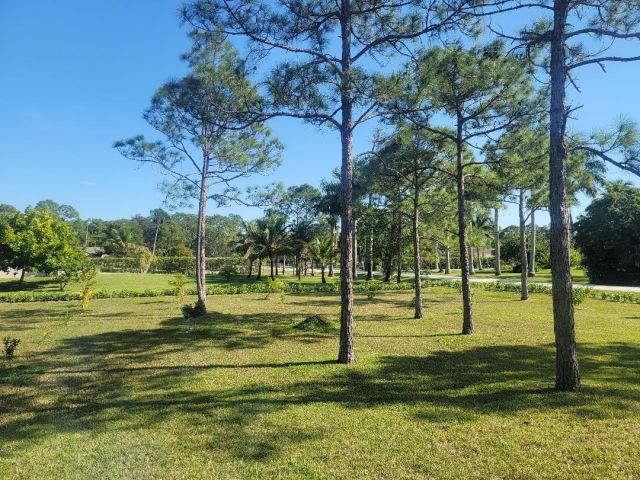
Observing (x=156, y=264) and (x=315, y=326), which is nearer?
(x=315, y=326)

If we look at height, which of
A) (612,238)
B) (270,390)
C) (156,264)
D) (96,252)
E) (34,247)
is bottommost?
(270,390)

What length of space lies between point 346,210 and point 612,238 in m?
27.8

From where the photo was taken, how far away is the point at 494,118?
1097 centimetres

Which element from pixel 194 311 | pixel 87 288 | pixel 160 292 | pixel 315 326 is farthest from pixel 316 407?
pixel 160 292

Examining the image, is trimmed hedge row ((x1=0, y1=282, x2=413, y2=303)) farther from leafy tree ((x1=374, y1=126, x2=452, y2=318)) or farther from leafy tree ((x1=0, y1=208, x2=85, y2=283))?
leafy tree ((x1=374, y1=126, x2=452, y2=318))

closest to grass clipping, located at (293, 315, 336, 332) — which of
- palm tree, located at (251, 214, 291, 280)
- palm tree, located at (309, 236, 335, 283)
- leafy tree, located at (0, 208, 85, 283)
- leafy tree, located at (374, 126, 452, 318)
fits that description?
leafy tree, located at (374, 126, 452, 318)

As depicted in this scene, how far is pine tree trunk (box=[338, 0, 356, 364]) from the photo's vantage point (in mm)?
8211

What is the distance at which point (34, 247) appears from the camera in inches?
1016

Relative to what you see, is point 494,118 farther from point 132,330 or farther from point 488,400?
point 132,330

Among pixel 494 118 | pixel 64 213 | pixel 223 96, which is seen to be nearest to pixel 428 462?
pixel 223 96

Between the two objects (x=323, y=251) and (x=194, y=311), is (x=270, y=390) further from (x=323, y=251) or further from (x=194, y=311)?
(x=323, y=251)

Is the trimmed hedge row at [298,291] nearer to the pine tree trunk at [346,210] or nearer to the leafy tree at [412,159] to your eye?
the leafy tree at [412,159]

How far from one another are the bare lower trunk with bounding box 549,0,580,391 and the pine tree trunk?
3.49m

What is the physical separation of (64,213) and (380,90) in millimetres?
102471
